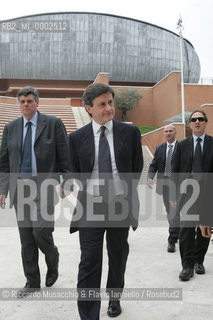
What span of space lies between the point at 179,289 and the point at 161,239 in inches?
88.0

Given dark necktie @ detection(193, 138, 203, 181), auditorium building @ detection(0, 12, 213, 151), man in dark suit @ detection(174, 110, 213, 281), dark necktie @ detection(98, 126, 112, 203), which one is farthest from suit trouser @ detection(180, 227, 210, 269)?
auditorium building @ detection(0, 12, 213, 151)

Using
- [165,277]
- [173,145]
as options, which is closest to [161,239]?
[173,145]

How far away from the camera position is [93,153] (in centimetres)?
283

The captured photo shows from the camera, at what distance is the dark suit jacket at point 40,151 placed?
11.4 feet

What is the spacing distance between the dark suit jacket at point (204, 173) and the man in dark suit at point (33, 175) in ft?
4.35

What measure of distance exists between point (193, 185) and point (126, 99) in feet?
83.4

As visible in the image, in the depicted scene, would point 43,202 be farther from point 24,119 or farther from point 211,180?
point 211,180

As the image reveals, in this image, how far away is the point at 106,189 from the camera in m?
2.81

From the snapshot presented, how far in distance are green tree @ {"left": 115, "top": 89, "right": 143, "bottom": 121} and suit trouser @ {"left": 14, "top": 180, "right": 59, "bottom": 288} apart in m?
25.9

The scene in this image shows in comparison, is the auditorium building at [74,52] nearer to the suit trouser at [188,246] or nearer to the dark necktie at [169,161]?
the dark necktie at [169,161]

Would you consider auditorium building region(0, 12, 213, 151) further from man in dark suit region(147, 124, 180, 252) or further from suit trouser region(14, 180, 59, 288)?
suit trouser region(14, 180, 59, 288)

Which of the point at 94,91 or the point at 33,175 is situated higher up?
the point at 94,91

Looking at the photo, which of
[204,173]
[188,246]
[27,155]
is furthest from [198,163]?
[27,155]

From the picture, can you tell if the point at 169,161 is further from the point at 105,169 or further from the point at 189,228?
the point at 105,169
